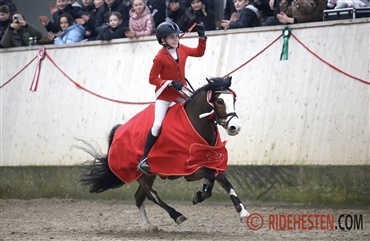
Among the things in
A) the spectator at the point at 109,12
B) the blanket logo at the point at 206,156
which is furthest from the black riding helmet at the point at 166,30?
the spectator at the point at 109,12

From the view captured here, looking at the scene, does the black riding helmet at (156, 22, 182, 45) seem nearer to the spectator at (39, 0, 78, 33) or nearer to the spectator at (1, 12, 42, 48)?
the spectator at (39, 0, 78, 33)

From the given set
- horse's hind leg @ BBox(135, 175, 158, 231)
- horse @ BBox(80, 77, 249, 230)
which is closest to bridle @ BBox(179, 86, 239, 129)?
horse @ BBox(80, 77, 249, 230)

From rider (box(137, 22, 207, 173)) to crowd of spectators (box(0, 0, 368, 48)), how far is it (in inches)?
97.8

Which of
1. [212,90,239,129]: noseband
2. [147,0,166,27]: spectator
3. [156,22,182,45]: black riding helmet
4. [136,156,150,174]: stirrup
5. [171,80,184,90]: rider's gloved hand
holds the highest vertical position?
[156,22,182,45]: black riding helmet

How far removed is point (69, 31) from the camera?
15641 mm

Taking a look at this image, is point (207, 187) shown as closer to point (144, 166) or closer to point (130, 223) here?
point (144, 166)

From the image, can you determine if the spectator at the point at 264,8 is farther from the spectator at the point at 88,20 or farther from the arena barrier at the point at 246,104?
the spectator at the point at 88,20

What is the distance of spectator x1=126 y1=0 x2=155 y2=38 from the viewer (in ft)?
46.9

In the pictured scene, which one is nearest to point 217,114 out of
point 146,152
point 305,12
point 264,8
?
point 146,152

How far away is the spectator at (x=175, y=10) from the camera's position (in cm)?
1438

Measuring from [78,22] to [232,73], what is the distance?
152 inches

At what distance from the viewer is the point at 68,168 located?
1502cm

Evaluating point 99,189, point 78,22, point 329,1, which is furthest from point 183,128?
point 78,22

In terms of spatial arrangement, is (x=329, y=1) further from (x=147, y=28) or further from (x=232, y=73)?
(x=147, y=28)
